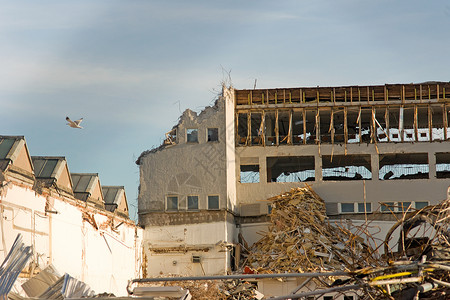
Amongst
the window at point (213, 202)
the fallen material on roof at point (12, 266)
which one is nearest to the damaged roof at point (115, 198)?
the window at point (213, 202)

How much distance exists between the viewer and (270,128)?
1559 inches

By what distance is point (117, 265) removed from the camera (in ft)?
91.5

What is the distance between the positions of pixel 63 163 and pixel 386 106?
20535mm

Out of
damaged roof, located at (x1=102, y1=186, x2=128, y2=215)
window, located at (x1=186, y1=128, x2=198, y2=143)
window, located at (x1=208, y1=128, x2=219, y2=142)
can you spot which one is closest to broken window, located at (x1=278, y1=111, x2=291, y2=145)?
window, located at (x1=208, y1=128, x2=219, y2=142)

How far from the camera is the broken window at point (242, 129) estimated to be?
37406 millimetres

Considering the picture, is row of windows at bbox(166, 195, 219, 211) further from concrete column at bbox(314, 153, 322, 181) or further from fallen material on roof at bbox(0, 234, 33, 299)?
fallen material on roof at bbox(0, 234, 33, 299)

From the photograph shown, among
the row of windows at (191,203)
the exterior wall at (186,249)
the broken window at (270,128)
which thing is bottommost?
the exterior wall at (186,249)

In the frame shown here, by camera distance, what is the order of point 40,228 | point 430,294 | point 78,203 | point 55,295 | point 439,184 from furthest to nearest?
point 439,184 < point 78,203 < point 40,228 < point 55,295 < point 430,294

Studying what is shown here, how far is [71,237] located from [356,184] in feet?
61.1

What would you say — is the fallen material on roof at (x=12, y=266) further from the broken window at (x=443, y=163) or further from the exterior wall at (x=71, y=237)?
the broken window at (x=443, y=163)

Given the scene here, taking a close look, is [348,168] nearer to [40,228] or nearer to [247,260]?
[247,260]

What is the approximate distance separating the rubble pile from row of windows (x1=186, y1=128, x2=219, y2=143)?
460cm

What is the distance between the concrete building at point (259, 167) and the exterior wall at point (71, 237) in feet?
11.3

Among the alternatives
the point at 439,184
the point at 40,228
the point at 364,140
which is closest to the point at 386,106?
the point at 364,140
